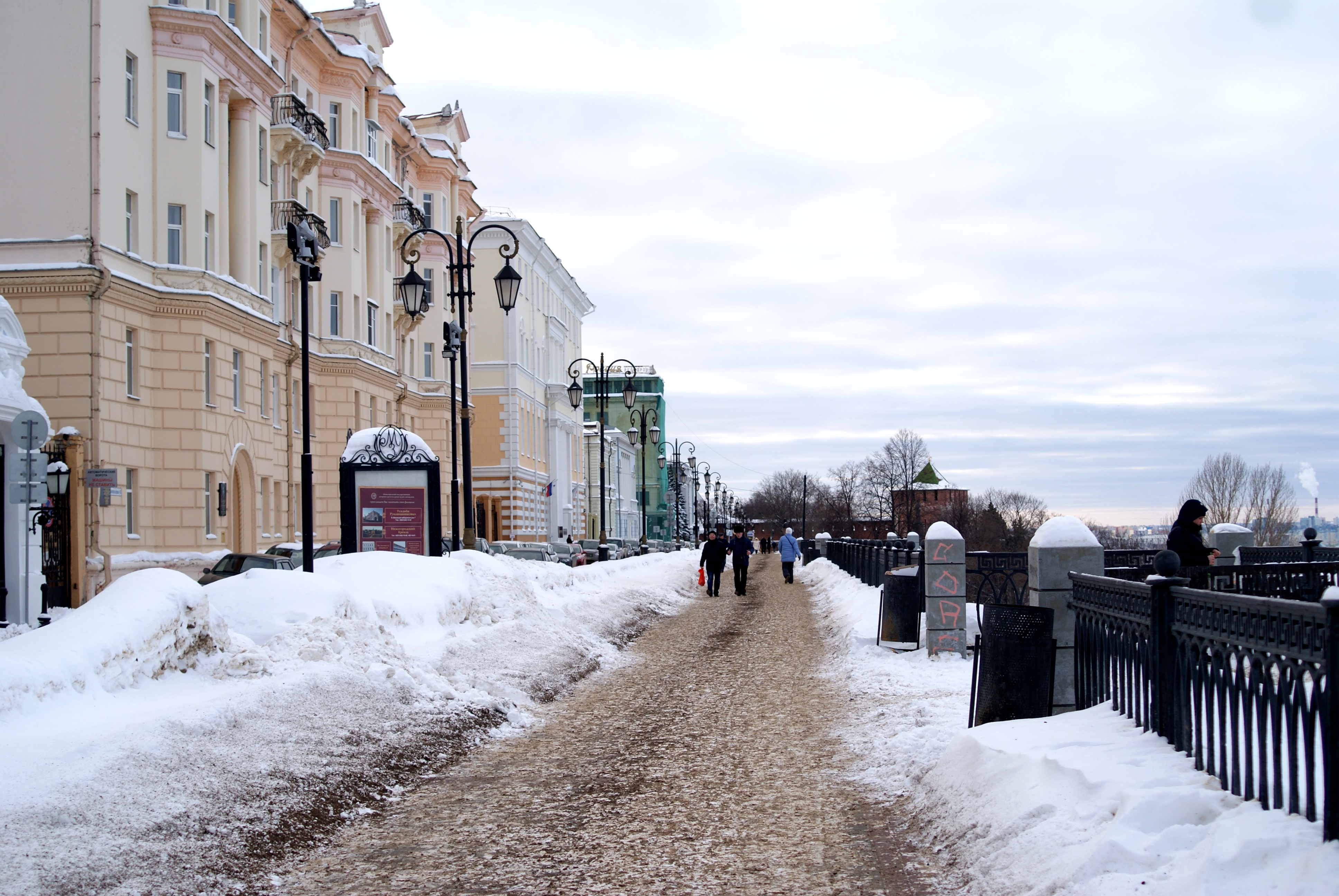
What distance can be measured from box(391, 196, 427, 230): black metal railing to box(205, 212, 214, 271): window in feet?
59.6

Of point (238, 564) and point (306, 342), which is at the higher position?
point (306, 342)

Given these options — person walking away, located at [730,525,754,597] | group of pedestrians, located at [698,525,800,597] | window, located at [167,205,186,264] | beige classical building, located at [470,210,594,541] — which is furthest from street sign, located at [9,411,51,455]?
beige classical building, located at [470,210,594,541]

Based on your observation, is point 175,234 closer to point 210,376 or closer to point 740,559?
point 210,376

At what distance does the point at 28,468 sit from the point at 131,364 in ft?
36.4

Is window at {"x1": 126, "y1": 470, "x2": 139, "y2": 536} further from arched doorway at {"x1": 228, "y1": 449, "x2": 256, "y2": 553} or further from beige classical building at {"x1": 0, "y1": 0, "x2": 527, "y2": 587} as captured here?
arched doorway at {"x1": 228, "y1": 449, "x2": 256, "y2": 553}

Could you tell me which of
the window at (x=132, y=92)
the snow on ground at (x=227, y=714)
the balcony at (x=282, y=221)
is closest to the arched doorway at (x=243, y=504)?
the balcony at (x=282, y=221)

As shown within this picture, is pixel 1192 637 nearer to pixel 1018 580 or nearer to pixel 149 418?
pixel 1018 580

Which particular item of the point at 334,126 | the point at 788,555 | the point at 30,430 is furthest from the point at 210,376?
the point at 788,555

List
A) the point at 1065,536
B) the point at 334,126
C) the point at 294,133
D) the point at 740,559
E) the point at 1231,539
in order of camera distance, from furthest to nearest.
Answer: the point at 334,126 → the point at 294,133 → the point at 740,559 → the point at 1231,539 → the point at 1065,536

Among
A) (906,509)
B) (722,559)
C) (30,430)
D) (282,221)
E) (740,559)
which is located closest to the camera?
(30,430)

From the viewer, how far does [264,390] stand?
33.8 meters

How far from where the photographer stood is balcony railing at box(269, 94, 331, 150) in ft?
114

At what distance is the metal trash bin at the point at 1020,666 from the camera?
792 centimetres

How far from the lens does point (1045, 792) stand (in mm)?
5715
